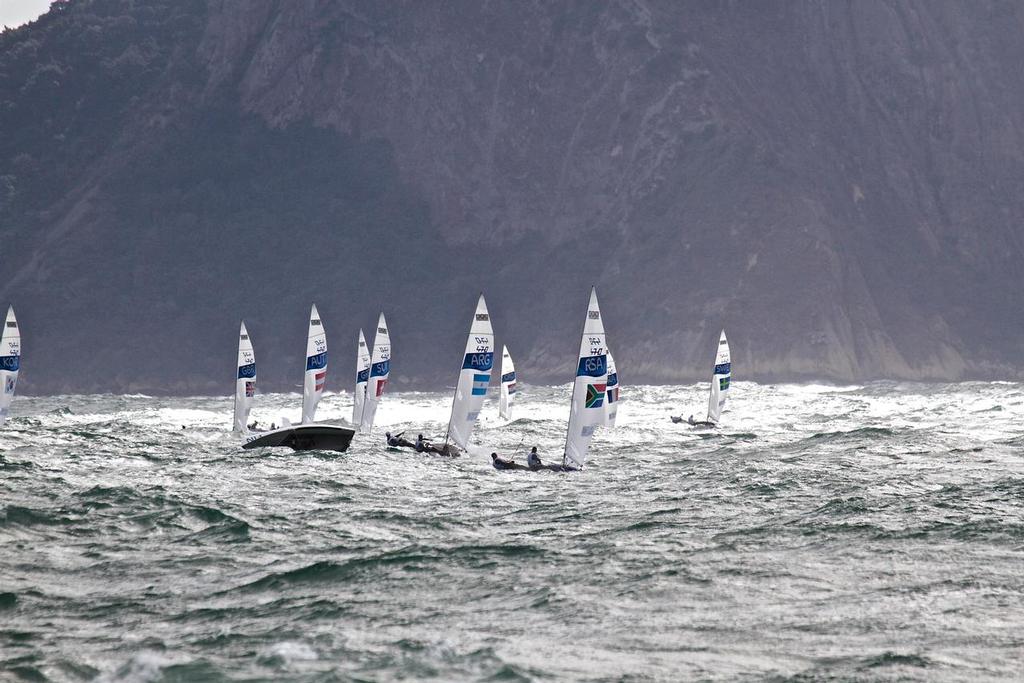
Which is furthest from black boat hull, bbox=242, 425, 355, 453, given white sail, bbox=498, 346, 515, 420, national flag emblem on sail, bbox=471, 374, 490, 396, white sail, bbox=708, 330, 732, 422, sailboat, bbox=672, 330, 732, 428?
white sail, bbox=708, 330, 732, 422

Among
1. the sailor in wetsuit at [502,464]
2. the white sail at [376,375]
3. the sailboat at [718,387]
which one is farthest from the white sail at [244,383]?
the sailboat at [718,387]

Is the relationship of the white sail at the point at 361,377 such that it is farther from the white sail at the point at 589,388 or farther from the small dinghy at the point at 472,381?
the white sail at the point at 589,388

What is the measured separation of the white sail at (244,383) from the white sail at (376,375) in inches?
197

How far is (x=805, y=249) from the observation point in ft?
471

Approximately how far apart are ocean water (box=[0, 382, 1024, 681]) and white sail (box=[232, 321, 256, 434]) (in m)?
12.8

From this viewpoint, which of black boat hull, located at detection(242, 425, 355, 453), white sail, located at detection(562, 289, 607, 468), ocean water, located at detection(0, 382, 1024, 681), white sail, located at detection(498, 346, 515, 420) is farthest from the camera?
white sail, located at detection(498, 346, 515, 420)

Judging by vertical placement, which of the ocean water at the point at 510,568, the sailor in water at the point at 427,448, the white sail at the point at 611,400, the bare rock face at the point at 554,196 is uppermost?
the bare rock face at the point at 554,196

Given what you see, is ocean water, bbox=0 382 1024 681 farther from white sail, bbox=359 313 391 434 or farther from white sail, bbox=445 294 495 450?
white sail, bbox=359 313 391 434

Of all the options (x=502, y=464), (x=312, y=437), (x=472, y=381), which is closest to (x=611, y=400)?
(x=472, y=381)

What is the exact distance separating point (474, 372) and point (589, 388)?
600 centimetres

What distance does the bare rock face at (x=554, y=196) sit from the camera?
145m

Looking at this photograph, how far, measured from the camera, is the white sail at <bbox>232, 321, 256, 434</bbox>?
57.4 m

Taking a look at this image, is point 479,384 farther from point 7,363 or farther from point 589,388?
point 7,363

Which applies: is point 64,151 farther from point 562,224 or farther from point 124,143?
point 562,224
